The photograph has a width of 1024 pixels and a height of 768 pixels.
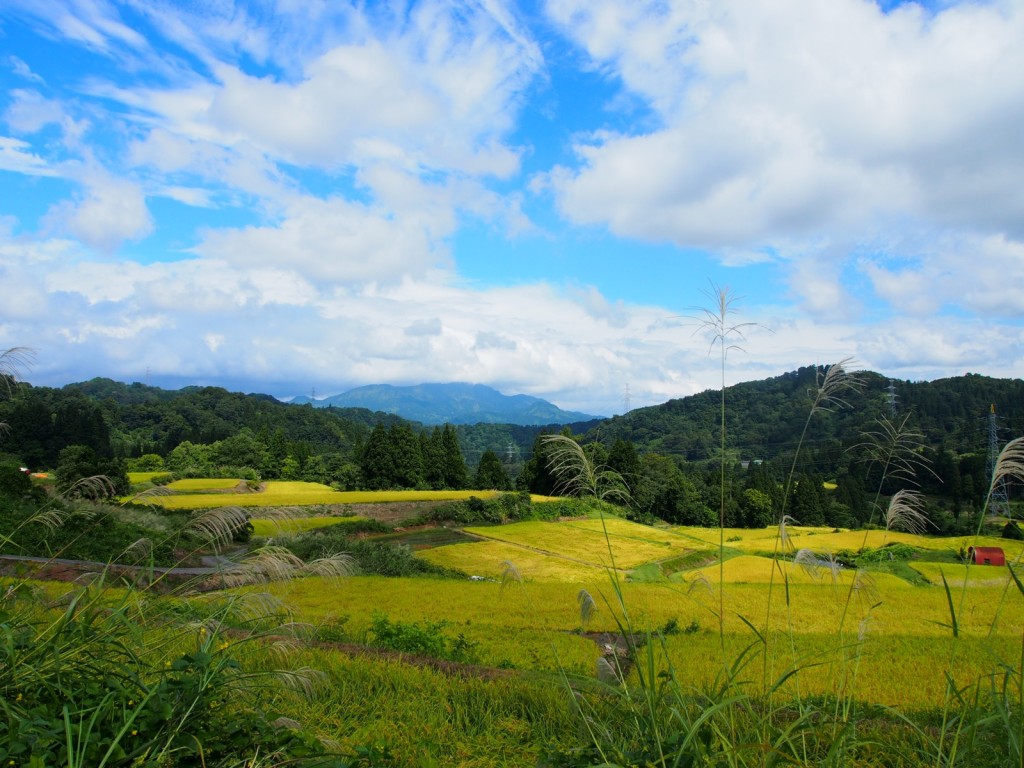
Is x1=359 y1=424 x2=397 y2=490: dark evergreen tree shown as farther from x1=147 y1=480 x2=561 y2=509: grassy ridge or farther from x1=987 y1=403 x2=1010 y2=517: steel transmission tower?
x1=987 y1=403 x2=1010 y2=517: steel transmission tower

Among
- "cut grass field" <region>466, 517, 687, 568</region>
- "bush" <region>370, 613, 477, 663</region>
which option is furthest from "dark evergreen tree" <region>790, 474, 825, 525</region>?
"bush" <region>370, 613, 477, 663</region>

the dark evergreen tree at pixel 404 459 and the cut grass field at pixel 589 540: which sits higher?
the dark evergreen tree at pixel 404 459

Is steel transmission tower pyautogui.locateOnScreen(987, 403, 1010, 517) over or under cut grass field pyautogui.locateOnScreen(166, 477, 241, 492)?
over

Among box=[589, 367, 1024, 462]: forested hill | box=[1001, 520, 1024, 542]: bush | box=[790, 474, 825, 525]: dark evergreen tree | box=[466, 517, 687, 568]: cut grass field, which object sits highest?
box=[589, 367, 1024, 462]: forested hill

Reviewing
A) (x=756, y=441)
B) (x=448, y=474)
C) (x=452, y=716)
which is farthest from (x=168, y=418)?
(x=452, y=716)

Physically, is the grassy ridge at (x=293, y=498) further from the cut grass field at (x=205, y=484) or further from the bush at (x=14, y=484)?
the bush at (x=14, y=484)

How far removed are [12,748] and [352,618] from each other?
995cm

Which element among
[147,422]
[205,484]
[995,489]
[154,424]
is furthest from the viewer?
[147,422]

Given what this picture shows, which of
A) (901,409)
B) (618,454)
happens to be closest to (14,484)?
(901,409)

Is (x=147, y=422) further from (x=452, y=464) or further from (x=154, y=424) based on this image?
(x=452, y=464)

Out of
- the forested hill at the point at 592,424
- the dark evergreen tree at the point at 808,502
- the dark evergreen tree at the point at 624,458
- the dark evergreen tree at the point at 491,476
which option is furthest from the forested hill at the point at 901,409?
the dark evergreen tree at the point at 491,476

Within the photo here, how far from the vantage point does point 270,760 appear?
2908 mm

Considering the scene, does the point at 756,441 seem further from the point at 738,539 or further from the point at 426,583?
the point at 426,583

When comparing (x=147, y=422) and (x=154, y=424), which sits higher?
(x=147, y=422)
